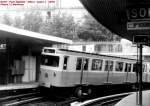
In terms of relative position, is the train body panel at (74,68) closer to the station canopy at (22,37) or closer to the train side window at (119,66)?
the train side window at (119,66)

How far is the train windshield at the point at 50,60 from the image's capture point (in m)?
17.6

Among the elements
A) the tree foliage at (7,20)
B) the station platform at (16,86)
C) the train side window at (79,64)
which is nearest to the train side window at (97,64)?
the train side window at (79,64)

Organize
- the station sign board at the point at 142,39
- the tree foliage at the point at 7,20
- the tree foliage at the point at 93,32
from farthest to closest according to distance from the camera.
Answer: the tree foliage at the point at 7,20, the tree foliage at the point at 93,32, the station sign board at the point at 142,39

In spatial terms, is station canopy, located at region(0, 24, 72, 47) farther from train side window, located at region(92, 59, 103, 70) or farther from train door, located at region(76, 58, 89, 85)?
train side window, located at region(92, 59, 103, 70)

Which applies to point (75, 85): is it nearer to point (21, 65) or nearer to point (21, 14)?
point (21, 65)

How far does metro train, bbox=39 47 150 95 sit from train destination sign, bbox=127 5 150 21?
8.52 meters

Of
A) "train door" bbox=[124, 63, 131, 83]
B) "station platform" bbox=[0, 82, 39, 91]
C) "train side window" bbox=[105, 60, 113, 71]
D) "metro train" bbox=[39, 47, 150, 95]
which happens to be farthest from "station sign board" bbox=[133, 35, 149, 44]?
"train door" bbox=[124, 63, 131, 83]

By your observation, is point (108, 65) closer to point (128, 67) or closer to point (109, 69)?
point (109, 69)

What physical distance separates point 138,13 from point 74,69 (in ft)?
30.2

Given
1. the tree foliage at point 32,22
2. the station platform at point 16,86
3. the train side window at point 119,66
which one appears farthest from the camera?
the tree foliage at point 32,22

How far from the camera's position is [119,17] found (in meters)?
12.6

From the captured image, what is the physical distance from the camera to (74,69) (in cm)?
1783

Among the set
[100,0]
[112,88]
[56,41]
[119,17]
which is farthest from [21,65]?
[100,0]

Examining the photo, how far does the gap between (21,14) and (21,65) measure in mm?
59268
